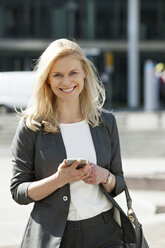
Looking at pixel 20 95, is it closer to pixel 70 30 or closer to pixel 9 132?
pixel 9 132

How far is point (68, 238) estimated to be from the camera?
259 centimetres

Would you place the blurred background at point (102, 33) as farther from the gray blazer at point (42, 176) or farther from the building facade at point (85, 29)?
the gray blazer at point (42, 176)

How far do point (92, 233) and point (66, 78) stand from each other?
705 mm

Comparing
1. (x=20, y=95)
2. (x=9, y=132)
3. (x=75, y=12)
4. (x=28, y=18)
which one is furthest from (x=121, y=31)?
(x=20, y=95)

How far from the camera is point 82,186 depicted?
260 centimetres

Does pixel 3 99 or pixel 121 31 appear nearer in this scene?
pixel 3 99

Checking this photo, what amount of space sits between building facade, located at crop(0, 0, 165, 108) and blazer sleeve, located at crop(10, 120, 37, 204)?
1299 inches

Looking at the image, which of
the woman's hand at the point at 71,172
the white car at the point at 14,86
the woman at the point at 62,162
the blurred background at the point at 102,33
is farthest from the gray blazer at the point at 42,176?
the blurred background at the point at 102,33

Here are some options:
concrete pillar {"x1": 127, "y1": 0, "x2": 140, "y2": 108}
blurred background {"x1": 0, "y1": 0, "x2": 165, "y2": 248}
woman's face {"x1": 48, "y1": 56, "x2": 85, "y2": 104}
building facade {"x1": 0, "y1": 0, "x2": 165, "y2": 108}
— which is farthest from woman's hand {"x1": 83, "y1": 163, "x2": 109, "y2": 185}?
building facade {"x1": 0, "y1": 0, "x2": 165, "y2": 108}

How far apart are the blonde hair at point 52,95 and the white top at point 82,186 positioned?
58 mm

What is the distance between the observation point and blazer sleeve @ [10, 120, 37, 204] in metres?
2.59

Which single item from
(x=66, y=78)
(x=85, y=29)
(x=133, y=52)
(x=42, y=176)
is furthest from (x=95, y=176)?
(x=85, y=29)

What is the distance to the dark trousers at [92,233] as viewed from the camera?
2580 millimetres

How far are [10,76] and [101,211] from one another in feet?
3.60
